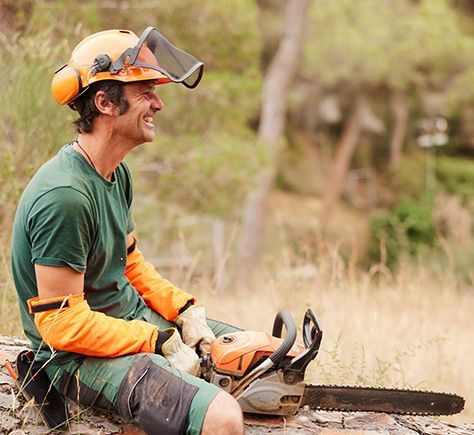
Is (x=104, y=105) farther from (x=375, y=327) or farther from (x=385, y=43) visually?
(x=385, y=43)

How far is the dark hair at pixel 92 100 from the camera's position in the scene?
8.85 ft

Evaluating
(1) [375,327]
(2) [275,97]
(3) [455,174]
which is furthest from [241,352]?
(3) [455,174]

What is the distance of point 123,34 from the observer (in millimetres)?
2779

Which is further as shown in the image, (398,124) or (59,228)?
(398,124)

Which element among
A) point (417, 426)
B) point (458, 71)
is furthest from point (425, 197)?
point (417, 426)

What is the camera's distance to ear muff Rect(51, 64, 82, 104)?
2.66 metres

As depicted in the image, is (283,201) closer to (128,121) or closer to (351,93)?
(351,93)

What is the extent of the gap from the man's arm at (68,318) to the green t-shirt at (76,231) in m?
0.05

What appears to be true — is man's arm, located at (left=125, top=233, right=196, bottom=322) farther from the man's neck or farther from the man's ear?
the man's ear

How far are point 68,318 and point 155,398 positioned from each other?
426mm

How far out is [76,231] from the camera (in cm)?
246

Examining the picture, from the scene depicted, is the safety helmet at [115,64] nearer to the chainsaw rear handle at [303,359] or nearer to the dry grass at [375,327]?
the chainsaw rear handle at [303,359]

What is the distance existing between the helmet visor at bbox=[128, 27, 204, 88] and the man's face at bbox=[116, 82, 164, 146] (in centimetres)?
9

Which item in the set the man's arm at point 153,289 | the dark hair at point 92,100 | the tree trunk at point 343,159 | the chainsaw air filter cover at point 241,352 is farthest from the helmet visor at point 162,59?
the tree trunk at point 343,159
